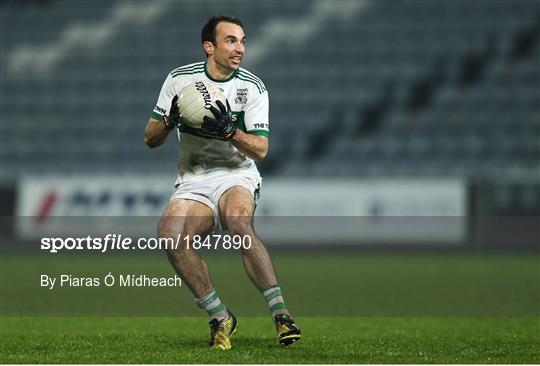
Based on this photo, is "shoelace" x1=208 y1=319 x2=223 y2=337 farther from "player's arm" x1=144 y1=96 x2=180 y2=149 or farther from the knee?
"player's arm" x1=144 y1=96 x2=180 y2=149

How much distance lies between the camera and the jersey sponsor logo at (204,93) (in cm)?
632

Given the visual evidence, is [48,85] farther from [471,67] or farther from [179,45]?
[471,67]

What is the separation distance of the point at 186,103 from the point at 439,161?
18.6 m

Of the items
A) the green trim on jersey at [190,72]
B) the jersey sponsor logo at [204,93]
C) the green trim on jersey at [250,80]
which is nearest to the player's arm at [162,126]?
the jersey sponsor logo at [204,93]

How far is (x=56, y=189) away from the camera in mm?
22812

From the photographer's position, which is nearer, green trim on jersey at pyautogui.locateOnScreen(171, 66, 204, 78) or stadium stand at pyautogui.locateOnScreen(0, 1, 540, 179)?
green trim on jersey at pyautogui.locateOnScreen(171, 66, 204, 78)

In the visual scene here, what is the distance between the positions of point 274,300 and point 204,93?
Answer: 135 cm

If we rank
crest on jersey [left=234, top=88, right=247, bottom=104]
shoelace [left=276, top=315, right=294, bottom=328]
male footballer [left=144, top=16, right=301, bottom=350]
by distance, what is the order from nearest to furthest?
shoelace [left=276, top=315, right=294, bottom=328], male footballer [left=144, top=16, right=301, bottom=350], crest on jersey [left=234, top=88, right=247, bottom=104]

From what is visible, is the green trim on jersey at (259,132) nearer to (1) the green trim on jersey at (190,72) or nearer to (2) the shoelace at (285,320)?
(1) the green trim on jersey at (190,72)

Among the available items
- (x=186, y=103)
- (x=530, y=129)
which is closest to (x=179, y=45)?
(x=530, y=129)

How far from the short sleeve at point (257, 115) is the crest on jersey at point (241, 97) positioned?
35 millimetres

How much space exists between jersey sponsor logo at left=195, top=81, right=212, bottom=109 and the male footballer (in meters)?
0.08

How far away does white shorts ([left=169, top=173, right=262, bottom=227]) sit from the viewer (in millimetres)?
6781

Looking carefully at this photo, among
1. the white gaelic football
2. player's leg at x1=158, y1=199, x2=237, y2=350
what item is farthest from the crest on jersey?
player's leg at x1=158, y1=199, x2=237, y2=350
